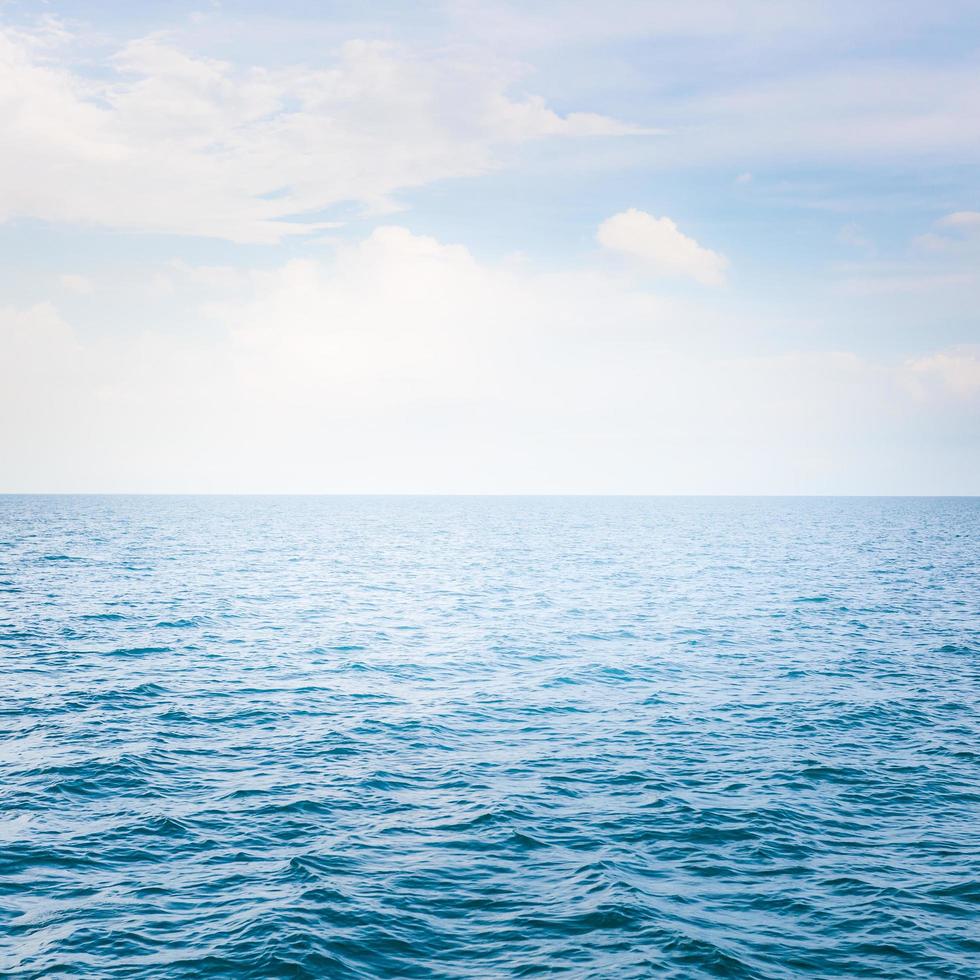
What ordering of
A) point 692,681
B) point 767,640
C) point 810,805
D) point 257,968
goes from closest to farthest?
point 257,968 < point 810,805 < point 692,681 < point 767,640

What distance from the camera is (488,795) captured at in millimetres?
26172

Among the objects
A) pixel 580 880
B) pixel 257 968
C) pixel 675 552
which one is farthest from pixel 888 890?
pixel 675 552

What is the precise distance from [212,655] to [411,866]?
30.9 meters

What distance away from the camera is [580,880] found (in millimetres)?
20219

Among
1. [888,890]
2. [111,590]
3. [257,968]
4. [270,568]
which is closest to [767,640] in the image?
[888,890]

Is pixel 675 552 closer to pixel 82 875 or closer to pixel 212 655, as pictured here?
pixel 212 655

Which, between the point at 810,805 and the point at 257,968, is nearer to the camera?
the point at 257,968

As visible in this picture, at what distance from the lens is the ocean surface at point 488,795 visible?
17.6 m

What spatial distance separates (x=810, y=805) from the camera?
2531cm

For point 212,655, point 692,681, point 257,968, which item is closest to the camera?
point 257,968

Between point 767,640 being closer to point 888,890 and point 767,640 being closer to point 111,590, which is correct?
point 888,890

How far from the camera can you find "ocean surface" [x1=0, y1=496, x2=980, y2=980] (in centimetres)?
1762

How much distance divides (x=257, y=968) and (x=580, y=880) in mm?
8092

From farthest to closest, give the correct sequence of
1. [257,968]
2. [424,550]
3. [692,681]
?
[424,550]
[692,681]
[257,968]
